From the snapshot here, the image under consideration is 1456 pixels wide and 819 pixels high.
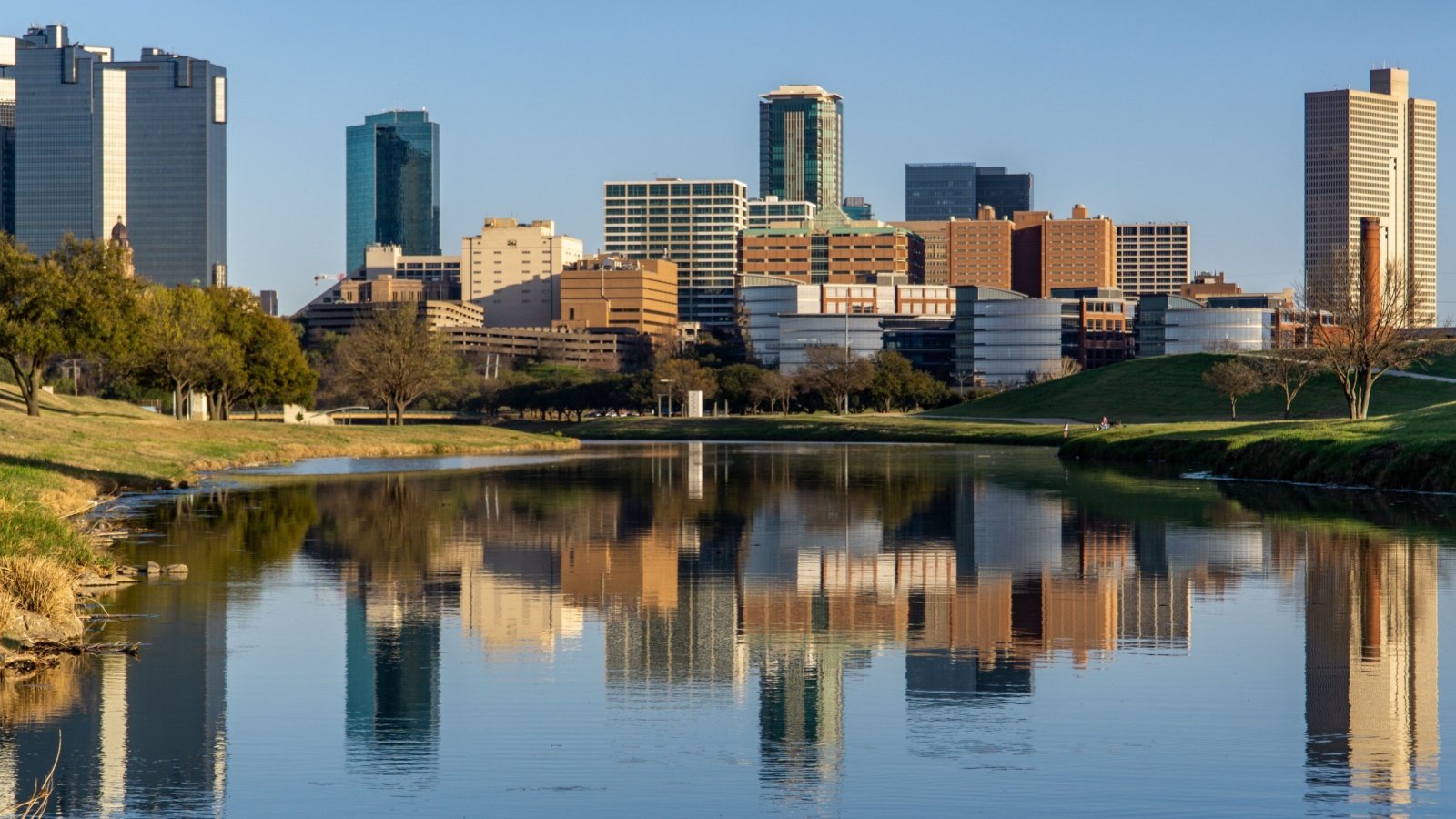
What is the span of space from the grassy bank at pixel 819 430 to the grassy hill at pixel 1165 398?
1112 cm

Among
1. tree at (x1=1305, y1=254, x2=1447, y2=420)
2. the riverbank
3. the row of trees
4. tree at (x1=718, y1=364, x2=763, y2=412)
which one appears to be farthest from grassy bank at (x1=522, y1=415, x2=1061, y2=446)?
tree at (x1=718, y1=364, x2=763, y2=412)

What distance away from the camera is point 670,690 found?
698 inches

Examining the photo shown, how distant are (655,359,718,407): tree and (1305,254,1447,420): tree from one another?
94407 mm

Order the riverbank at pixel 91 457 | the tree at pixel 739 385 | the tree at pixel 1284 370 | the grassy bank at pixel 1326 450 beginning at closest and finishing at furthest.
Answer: the riverbank at pixel 91 457
the grassy bank at pixel 1326 450
the tree at pixel 1284 370
the tree at pixel 739 385

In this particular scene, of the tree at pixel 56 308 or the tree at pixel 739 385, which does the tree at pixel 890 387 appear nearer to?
the tree at pixel 739 385

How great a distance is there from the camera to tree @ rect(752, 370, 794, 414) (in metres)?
174

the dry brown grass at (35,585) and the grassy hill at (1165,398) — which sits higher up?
the grassy hill at (1165,398)

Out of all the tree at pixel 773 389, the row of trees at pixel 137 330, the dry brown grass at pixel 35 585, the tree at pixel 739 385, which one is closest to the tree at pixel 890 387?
the tree at pixel 773 389

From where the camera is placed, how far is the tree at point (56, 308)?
7219cm

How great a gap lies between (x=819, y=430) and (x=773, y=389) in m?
52.4

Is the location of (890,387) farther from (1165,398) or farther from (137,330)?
(137,330)

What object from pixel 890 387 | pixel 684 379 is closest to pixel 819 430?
pixel 890 387

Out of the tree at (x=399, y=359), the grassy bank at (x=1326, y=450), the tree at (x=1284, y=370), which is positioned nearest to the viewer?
the grassy bank at (x=1326, y=450)

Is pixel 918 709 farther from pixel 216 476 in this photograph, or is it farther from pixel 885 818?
pixel 216 476
